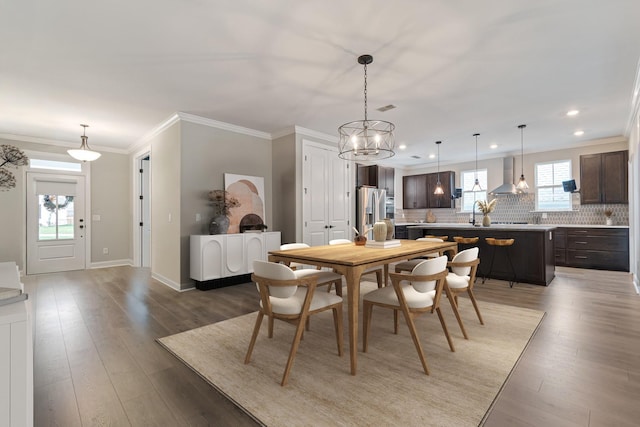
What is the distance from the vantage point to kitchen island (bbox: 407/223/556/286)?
15.2 ft

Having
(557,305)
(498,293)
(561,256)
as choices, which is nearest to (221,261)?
(498,293)

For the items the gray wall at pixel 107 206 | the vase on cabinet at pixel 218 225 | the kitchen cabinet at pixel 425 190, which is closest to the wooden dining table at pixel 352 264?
the vase on cabinet at pixel 218 225

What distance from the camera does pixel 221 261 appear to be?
4.55m

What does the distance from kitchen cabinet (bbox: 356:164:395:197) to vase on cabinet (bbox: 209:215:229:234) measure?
11.7 feet

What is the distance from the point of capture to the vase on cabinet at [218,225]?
458cm

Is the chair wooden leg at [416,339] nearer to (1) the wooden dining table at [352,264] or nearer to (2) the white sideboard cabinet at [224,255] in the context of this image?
(1) the wooden dining table at [352,264]

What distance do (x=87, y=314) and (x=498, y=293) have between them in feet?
17.0

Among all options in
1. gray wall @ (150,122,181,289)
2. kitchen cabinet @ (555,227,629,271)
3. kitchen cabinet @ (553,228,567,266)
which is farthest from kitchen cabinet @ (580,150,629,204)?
gray wall @ (150,122,181,289)

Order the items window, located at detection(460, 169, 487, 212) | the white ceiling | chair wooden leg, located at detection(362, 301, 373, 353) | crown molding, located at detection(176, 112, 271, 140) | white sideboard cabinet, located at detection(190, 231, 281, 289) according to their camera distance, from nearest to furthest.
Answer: the white ceiling → chair wooden leg, located at detection(362, 301, 373, 353) → white sideboard cabinet, located at detection(190, 231, 281, 289) → crown molding, located at detection(176, 112, 271, 140) → window, located at detection(460, 169, 487, 212)

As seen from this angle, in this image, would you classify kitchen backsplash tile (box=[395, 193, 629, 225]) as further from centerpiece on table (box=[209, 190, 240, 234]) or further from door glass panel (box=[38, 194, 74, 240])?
door glass panel (box=[38, 194, 74, 240])

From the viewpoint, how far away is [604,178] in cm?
604

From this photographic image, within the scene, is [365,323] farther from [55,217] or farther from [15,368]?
[55,217]

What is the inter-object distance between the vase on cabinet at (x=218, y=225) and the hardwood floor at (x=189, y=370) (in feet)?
3.05

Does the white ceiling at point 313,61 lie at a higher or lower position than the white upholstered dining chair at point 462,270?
higher
